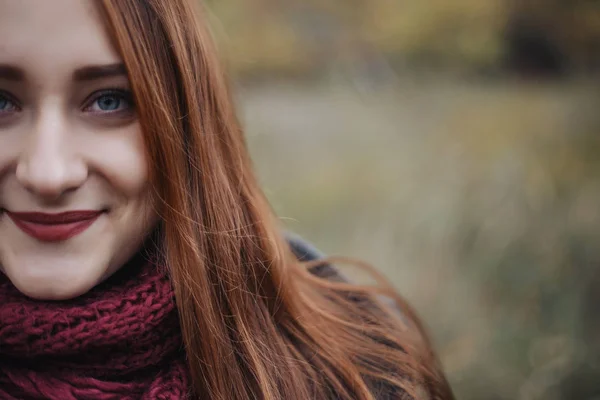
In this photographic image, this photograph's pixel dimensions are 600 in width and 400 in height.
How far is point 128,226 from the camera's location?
93cm

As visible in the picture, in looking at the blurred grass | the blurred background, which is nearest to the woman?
the blurred background

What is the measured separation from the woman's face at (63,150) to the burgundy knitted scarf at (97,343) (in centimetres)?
3

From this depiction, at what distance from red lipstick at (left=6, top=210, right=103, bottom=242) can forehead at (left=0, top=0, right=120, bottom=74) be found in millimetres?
189

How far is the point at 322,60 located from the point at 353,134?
637 millimetres

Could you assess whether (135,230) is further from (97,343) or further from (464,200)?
(464,200)

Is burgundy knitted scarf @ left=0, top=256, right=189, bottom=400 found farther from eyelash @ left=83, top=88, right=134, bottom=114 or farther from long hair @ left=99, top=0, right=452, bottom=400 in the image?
eyelash @ left=83, top=88, right=134, bottom=114

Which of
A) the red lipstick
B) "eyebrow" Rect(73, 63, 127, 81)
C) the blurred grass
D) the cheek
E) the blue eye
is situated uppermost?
"eyebrow" Rect(73, 63, 127, 81)

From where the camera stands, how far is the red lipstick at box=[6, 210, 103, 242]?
2.86ft

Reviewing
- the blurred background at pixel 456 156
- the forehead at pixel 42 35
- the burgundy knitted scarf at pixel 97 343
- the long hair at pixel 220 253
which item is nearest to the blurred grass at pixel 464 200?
the blurred background at pixel 456 156

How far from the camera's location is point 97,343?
88 cm

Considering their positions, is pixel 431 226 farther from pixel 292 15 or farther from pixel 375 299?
pixel 292 15

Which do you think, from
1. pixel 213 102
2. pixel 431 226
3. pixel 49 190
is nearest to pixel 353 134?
pixel 431 226

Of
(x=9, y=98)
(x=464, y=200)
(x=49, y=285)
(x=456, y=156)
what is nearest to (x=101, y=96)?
(x=9, y=98)

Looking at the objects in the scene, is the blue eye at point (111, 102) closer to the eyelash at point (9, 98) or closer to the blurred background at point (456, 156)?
the eyelash at point (9, 98)
